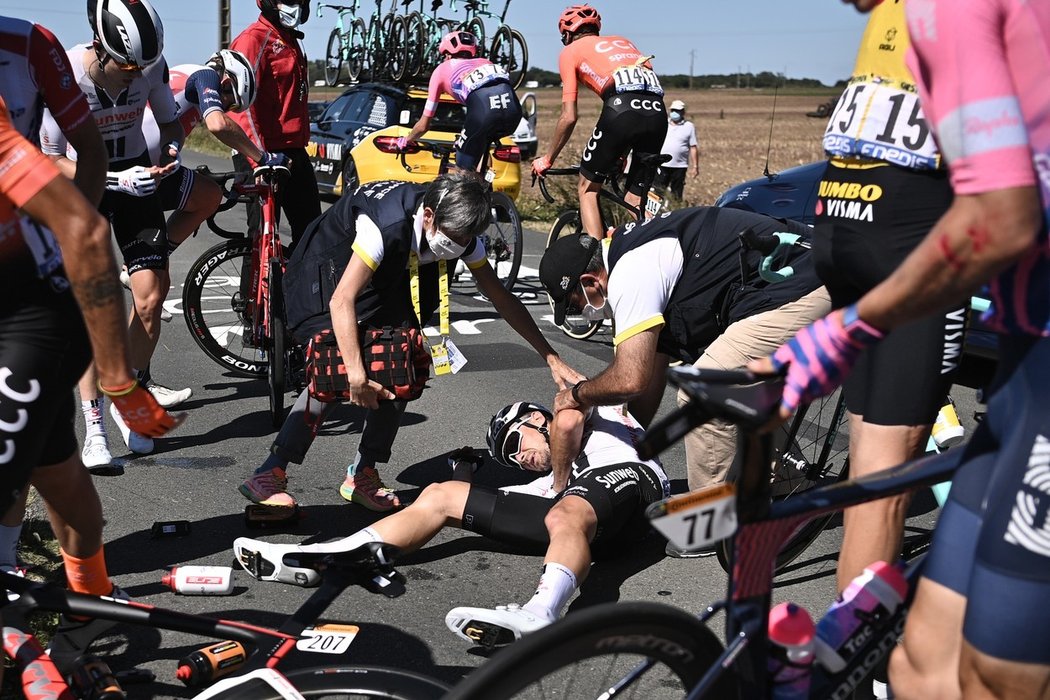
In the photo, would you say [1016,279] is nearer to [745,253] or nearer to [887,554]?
[887,554]

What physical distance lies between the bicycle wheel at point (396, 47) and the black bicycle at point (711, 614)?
18.8 metres

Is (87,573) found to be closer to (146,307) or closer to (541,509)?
(541,509)

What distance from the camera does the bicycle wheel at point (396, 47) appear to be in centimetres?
2017

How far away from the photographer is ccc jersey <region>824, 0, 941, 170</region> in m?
2.65

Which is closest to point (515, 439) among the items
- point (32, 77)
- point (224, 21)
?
point (32, 77)

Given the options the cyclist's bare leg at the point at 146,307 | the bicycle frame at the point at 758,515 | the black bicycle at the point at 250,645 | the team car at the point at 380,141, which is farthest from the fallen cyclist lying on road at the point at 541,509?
the team car at the point at 380,141

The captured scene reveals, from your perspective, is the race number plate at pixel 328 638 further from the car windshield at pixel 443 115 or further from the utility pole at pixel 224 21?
the utility pole at pixel 224 21

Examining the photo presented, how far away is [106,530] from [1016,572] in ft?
11.7

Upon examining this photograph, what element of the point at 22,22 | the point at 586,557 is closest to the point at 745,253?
the point at 586,557

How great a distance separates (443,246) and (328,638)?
1912 millimetres

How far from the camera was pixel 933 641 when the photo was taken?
2.13m

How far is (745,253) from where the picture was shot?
4145mm

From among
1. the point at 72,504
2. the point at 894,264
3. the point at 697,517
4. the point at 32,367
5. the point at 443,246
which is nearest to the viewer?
the point at 697,517

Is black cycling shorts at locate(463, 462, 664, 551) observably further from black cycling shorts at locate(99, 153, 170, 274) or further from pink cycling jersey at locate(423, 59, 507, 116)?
pink cycling jersey at locate(423, 59, 507, 116)
